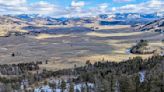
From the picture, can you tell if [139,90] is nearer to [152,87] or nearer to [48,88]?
[152,87]

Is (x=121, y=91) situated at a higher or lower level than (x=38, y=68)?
higher

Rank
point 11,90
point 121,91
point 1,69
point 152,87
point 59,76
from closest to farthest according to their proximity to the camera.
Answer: point 152,87
point 121,91
point 11,90
point 59,76
point 1,69

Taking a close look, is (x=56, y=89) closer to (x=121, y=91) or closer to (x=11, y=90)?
(x=11, y=90)

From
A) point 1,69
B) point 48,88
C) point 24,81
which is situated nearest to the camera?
point 48,88

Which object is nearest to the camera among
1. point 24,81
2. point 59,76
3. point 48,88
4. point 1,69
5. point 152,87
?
point 152,87

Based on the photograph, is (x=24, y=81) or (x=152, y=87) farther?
(x=24, y=81)

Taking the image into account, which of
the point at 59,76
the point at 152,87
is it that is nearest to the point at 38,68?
the point at 59,76

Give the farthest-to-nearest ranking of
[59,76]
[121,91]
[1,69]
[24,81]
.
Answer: [1,69], [59,76], [24,81], [121,91]

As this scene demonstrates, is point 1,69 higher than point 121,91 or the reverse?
the reverse

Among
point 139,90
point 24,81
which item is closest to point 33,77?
point 24,81
